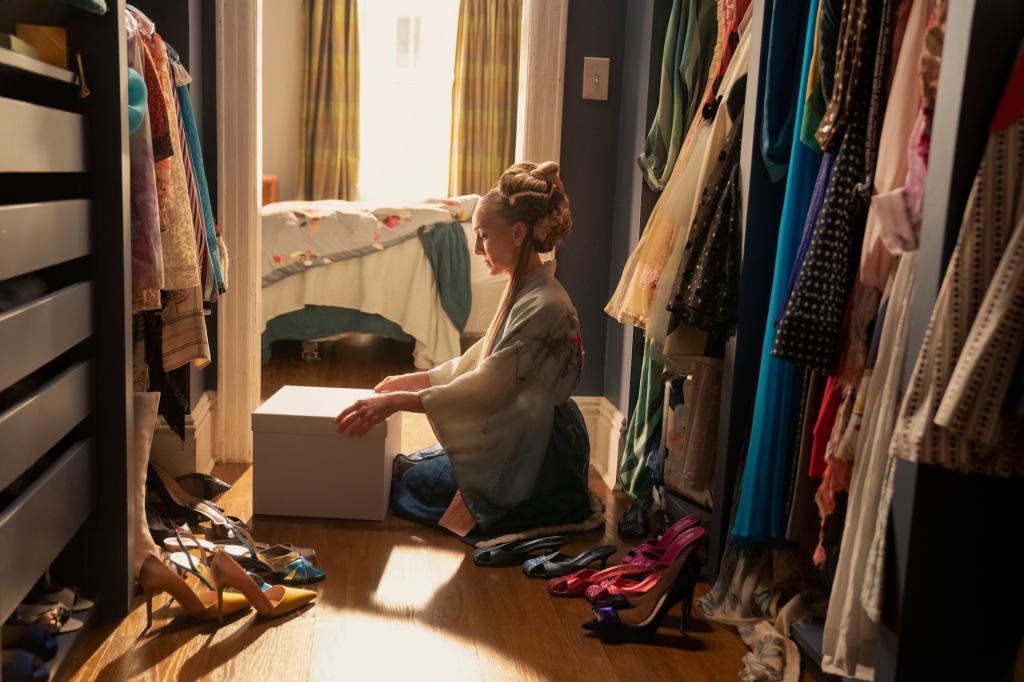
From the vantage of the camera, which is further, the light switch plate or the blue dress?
the light switch plate

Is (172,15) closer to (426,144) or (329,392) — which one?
(329,392)

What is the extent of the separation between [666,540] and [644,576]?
135mm

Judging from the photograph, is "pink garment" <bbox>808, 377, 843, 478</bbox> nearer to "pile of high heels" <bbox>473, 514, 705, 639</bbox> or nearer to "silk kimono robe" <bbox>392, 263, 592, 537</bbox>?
"pile of high heels" <bbox>473, 514, 705, 639</bbox>

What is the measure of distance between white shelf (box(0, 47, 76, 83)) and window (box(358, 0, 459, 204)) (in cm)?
585

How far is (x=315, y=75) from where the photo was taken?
7.45 m

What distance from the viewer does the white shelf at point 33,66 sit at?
4.74 feet

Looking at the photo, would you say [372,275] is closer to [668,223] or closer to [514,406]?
[514,406]

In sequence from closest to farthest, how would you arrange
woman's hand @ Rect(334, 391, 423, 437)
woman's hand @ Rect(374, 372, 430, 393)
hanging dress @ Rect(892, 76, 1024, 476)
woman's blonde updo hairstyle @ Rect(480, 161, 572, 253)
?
hanging dress @ Rect(892, 76, 1024, 476), woman's hand @ Rect(334, 391, 423, 437), woman's blonde updo hairstyle @ Rect(480, 161, 572, 253), woman's hand @ Rect(374, 372, 430, 393)

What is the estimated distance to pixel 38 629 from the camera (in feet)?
5.66

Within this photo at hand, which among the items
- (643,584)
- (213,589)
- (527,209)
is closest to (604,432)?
(527,209)

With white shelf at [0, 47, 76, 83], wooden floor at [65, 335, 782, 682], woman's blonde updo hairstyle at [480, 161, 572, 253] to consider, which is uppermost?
white shelf at [0, 47, 76, 83]

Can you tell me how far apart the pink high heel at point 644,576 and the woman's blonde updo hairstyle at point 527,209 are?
2.43ft

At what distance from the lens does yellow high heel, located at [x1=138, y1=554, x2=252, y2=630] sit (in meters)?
2.01

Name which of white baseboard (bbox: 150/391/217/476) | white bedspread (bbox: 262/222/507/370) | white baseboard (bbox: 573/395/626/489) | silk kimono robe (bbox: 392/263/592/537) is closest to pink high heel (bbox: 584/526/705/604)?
silk kimono robe (bbox: 392/263/592/537)
